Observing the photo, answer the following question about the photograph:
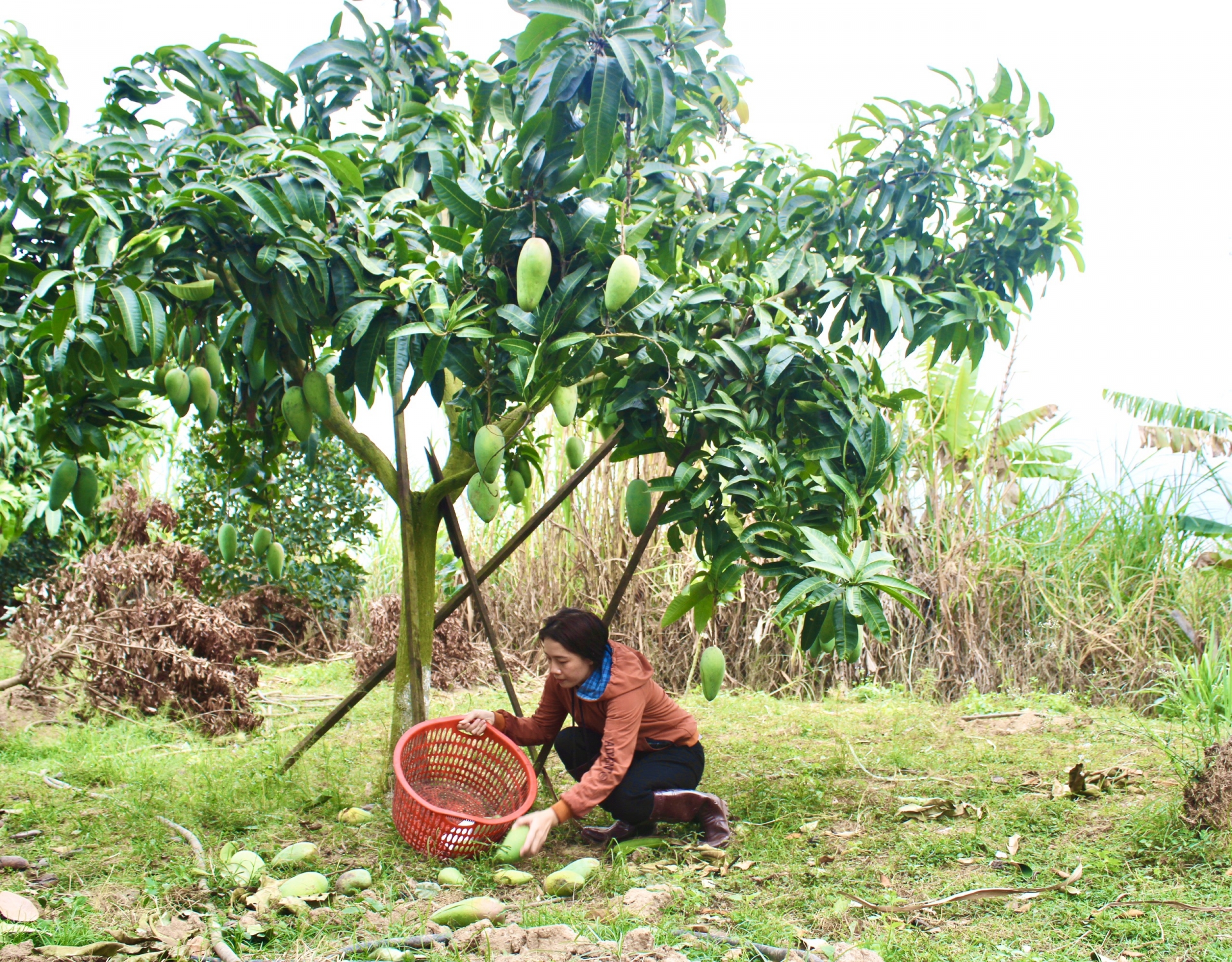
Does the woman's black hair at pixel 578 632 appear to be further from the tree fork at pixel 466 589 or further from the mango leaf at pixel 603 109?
the mango leaf at pixel 603 109

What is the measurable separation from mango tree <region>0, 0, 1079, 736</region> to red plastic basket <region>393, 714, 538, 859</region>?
180 mm

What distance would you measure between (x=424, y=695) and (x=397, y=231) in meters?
1.23

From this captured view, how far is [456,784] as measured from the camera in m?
2.56

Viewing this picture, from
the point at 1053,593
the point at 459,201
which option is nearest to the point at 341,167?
the point at 459,201

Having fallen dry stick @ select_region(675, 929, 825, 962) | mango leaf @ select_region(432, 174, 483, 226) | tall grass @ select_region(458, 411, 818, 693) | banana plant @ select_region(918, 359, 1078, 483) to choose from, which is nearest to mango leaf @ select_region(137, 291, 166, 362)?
mango leaf @ select_region(432, 174, 483, 226)

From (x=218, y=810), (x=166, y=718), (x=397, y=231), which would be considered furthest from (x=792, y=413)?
(x=166, y=718)

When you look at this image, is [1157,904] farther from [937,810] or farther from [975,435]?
[975,435]

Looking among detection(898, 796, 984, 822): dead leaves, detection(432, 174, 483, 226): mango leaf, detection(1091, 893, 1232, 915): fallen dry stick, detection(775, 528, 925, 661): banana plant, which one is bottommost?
detection(898, 796, 984, 822): dead leaves

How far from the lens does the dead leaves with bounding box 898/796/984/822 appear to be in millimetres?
2559

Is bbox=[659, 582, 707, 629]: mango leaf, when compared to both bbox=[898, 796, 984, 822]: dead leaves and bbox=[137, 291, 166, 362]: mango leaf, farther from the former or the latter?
bbox=[137, 291, 166, 362]: mango leaf

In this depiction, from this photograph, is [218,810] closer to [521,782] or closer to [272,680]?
[521,782]

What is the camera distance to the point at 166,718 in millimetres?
3773

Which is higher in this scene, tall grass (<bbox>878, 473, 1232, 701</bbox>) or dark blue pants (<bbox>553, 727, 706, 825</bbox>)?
tall grass (<bbox>878, 473, 1232, 701</bbox>)

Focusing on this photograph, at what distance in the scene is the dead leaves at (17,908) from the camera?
1779 mm
